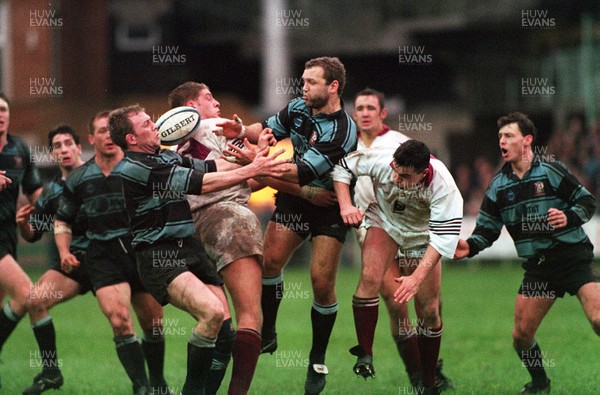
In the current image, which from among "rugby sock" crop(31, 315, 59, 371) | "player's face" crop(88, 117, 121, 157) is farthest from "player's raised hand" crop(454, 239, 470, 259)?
"rugby sock" crop(31, 315, 59, 371)

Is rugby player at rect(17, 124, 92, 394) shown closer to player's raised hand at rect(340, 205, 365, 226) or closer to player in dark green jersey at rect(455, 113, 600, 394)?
player's raised hand at rect(340, 205, 365, 226)

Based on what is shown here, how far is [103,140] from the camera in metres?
9.83

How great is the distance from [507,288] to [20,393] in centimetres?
1105

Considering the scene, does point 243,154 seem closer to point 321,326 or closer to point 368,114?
point 321,326

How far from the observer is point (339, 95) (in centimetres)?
917

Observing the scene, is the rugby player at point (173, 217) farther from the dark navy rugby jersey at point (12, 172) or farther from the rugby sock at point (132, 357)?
the dark navy rugby jersey at point (12, 172)

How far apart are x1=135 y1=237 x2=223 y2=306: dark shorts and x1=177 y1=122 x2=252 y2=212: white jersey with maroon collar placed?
0.53m

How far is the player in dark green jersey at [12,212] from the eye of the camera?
10.4 metres

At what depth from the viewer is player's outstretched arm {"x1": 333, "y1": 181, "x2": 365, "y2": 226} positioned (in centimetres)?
865

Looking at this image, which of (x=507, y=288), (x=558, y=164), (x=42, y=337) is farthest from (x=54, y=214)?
(x=507, y=288)

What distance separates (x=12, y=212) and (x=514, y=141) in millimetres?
4971

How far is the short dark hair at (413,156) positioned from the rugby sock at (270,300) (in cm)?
185

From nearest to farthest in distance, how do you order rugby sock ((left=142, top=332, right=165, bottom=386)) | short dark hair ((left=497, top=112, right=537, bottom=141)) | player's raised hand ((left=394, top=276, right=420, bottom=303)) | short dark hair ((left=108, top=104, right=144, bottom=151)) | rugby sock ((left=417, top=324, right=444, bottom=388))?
1. player's raised hand ((left=394, top=276, right=420, bottom=303))
2. short dark hair ((left=108, top=104, right=144, bottom=151))
3. rugby sock ((left=417, top=324, right=444, bottom=388))
4. short dark hair ((left=497, top=112, right=537, bottom=141))
5. rugby sock ((left=142, top=332, right=165, bottom=386))

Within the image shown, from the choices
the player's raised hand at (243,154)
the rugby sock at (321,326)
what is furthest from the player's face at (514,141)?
the player's raised hand at (243,154)
